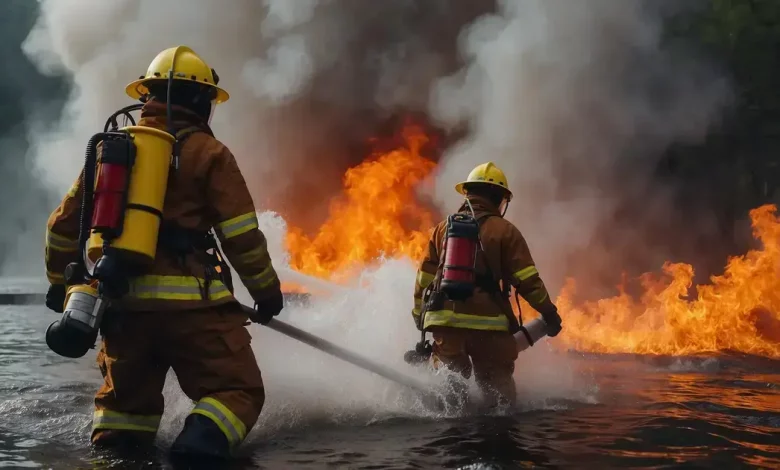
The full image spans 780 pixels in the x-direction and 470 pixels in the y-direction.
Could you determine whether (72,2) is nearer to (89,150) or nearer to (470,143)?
(470,143)

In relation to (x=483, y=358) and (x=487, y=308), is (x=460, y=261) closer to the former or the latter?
(x=487, y=308)

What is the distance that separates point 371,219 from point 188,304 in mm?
8768

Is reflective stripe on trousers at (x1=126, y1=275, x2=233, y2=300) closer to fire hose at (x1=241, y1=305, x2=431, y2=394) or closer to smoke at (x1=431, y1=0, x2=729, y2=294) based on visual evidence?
fire hose at (x1=241, y1=305, x2=431, y2=394)

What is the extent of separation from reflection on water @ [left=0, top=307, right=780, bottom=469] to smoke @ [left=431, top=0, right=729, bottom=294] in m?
5.41

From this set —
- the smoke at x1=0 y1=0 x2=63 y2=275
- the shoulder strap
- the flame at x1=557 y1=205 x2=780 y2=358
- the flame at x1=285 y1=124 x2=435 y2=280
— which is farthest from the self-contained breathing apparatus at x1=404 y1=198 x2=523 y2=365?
the smoke at x1=0 y1=0 x2=63 y2=275

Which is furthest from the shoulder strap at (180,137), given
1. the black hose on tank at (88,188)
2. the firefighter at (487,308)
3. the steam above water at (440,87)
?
the steam above water at (440,87)

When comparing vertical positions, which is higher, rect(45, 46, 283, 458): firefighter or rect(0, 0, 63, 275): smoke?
rect(0, 0, 63, 275): smoke

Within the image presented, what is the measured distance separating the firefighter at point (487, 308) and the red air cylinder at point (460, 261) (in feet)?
0.22

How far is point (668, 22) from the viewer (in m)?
12.5

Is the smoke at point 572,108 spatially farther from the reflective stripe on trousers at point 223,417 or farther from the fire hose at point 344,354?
the reflective stripe on trousers at point 223,417

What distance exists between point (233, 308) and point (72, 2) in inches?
520

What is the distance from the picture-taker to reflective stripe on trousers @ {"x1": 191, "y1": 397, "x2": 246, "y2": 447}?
10.7 feet

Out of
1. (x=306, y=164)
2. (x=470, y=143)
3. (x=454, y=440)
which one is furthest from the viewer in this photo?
(x=306, y=164)

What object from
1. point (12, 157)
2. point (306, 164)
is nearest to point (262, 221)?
point (306, 164)
